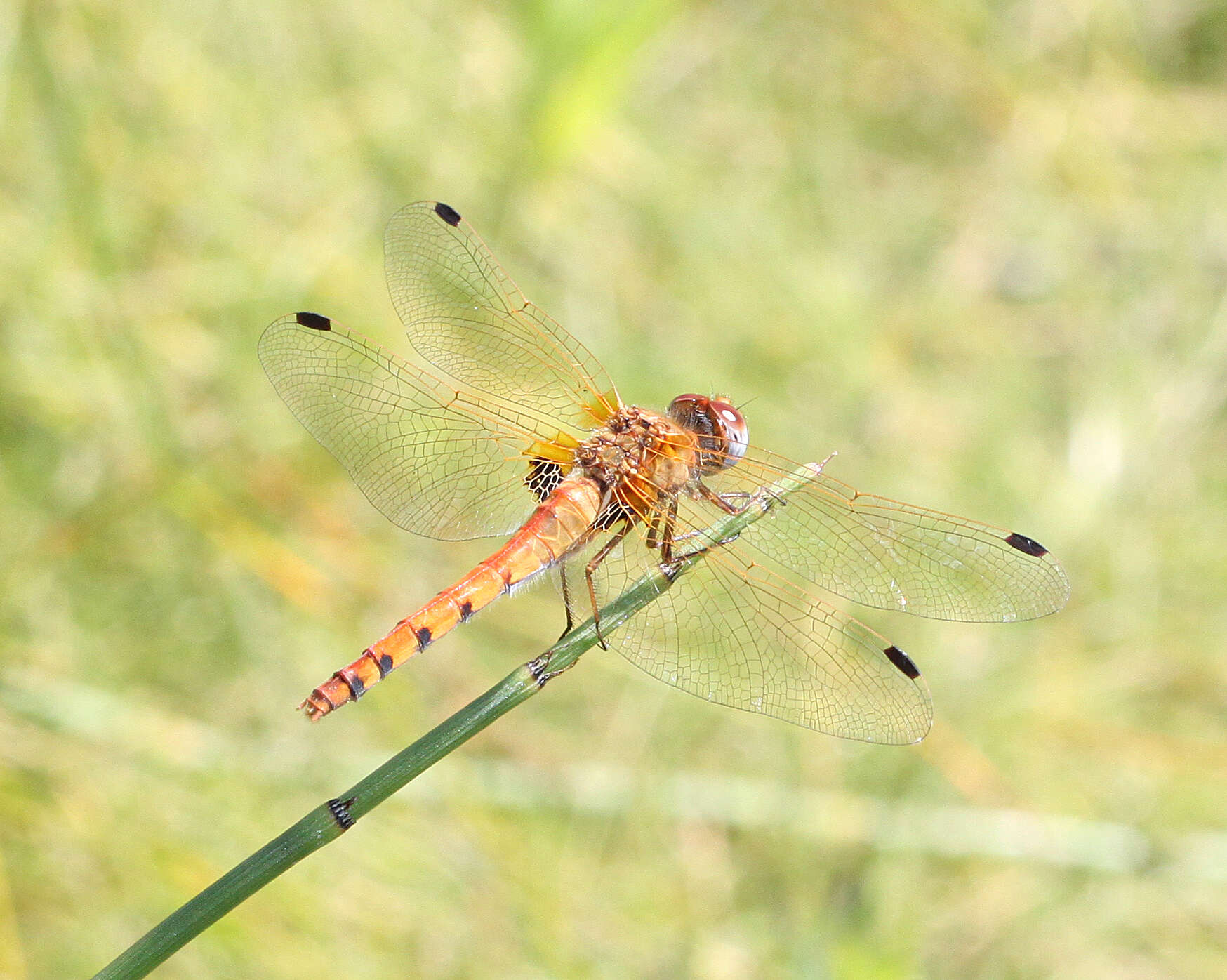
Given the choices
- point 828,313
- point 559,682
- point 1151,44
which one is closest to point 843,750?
point 559,682

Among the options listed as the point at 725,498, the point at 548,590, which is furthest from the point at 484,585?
the point at 548,590

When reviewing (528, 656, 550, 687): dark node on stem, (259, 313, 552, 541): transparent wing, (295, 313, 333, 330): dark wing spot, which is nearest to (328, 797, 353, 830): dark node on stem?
(528, 656, 550, 687): dark node on stem

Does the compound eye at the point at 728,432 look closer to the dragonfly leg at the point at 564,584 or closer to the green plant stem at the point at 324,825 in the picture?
the dragonfly leg at the point at 564,584

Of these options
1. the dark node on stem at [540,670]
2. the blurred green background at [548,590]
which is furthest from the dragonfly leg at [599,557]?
the blurred green background at [548,590]

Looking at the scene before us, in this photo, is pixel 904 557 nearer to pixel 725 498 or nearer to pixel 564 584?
pixel 725 498

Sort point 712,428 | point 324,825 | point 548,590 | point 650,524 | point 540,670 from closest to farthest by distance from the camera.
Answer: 1. point 324,825
2. point 540,670
3. point 650,524
4. point 712,428
5. point 548,590

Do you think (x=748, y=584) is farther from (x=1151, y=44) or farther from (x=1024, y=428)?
(x=1151, y=44)
